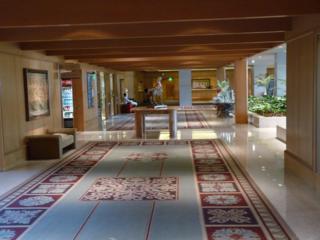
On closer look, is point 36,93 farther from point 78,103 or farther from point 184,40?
point 78,103

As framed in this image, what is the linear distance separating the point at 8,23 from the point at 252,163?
16.3 feet

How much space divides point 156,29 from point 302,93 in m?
2.57

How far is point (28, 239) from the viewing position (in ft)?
13.6

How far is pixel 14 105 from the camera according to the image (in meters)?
8.36

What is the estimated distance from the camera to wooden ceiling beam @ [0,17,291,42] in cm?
657

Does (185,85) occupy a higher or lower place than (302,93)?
higher

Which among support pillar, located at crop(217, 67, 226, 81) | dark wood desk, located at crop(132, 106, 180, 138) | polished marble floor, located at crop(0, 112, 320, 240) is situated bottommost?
polished marble floor, located at crop(0, 112, 320, 240)

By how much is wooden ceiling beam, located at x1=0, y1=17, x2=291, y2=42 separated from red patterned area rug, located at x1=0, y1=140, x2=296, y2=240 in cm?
241

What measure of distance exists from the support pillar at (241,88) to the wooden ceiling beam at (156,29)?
8517mm

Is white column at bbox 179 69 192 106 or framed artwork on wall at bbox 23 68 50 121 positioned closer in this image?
framed artwork on wall at bbox 23 68 50 121

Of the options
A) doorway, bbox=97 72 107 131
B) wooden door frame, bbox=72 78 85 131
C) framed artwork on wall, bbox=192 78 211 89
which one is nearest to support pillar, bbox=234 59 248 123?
wooden door frame, bbox=72 78 85 131

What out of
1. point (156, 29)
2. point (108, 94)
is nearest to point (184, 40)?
point (156, 29)

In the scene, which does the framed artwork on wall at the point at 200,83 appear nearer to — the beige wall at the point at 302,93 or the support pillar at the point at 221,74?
the support pillar at the point at 221,74

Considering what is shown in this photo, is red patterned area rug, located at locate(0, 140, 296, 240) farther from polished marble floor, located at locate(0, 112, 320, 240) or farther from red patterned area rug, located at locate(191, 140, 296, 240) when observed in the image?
polished marble floor, located at locate(0, 112, 320, 240)
